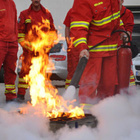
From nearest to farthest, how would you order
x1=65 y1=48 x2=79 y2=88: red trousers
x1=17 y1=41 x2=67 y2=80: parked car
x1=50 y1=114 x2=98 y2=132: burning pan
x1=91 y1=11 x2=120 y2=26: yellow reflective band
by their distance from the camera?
x1=50 y1=114 x2=98 y2=132: burning pan
x1=91 y1=11 x2=120 y2=26: yellow reflective band
x1=65 y1=48 x2=79 y2=88: red trousers
x1=17 y1=41 x2=67 y2=80: parked car

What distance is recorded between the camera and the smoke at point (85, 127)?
3857 millimetres

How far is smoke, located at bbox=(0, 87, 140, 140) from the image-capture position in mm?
3857

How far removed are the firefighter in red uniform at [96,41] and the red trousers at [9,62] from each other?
6.78ft

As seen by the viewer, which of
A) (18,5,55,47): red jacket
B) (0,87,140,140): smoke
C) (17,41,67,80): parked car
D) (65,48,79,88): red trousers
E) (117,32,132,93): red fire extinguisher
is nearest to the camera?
(0,87,140,140): smoke

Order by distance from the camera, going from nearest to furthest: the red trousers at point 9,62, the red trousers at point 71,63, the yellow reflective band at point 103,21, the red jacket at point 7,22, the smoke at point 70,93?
the smoke at point 70,93, the yellow reflective band at point 103,21, the red jacket at point 7,22, the red trousers at point 9,62, the red trousers at point 71,63

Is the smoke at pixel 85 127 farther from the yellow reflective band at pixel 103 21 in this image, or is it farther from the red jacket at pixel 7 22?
the red jacket at pixel 7 22


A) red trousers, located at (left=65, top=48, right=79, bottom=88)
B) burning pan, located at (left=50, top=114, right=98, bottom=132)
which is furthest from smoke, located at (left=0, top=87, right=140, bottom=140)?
red trousers, located at (left=65, top=48, right=79, bottom=88)

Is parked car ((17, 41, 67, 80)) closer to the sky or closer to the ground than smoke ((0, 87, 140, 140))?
closer to the sky

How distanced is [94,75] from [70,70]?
10.1ft

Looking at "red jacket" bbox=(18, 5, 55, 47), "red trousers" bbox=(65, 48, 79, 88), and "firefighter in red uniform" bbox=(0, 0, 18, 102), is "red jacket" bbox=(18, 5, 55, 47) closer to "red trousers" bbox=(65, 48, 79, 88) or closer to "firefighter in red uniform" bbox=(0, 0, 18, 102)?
"firefighter in red uniform" bbox=(0, 0, 18, 102)

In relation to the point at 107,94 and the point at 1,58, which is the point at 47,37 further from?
the point at 107,94

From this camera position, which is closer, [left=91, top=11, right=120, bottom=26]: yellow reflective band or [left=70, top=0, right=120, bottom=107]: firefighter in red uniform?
[left=70, top=0, right=120, bottom=107]: firefighter in red uniform

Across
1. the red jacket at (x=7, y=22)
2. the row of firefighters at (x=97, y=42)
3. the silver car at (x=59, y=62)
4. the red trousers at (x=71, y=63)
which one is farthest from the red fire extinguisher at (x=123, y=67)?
the silver car at (x=59, y=62)

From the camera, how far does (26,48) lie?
7.07 meters
